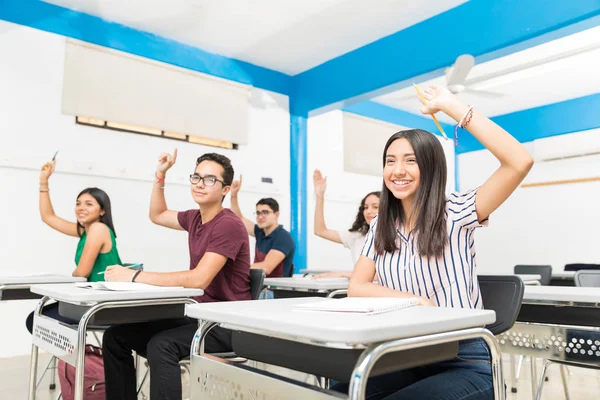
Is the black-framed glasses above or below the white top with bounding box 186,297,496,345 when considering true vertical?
above

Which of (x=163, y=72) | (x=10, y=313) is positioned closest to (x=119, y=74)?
(x=163, y=72)

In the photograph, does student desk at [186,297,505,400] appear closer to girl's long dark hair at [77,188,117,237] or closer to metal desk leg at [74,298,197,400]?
metal desk leg at [74,298,197,400]

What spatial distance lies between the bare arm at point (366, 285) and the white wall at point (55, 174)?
3169 millimetres

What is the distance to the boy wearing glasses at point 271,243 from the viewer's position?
11.8 feet

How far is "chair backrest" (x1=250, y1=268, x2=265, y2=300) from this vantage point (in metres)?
2.05

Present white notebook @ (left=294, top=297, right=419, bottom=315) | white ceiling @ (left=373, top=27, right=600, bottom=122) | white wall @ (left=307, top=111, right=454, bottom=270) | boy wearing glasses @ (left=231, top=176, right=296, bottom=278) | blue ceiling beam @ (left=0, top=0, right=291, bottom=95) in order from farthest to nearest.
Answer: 1. white wall @ (left=307, top=111, right=454, bottom=270)
2. white ceiling @ (left=373, top=27, right=600, bottom=122)
3. blue ceiling beam @ (left=0, top=0, right=291, bottom=95)
4. boy wearing glasses @ (left=231, top=176, right=296, bottom=278)
5. white notebook @ (left=294, top=297, right=419, bottom=315)

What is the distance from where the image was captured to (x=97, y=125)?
429 cm

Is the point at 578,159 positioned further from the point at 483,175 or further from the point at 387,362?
the point at 387,362

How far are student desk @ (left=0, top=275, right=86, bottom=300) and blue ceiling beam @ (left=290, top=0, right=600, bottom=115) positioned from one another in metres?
3.32

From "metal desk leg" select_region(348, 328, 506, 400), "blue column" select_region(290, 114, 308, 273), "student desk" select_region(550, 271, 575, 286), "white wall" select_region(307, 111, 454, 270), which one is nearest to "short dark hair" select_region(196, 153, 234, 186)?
"metal desk leg" select_region(348, 328, 506, 400)

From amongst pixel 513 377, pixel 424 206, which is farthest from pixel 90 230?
pixel 513 377

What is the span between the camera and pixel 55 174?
3979mm

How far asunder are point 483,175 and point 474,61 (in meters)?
3.86

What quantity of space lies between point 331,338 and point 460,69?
3.66m
